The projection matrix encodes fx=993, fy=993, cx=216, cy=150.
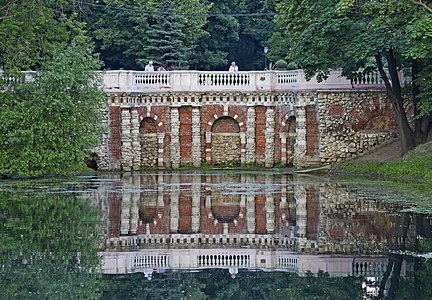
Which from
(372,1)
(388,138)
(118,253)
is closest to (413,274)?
(118,253)

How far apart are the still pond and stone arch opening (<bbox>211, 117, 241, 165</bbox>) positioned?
655 inches

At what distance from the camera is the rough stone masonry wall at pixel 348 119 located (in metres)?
40.5

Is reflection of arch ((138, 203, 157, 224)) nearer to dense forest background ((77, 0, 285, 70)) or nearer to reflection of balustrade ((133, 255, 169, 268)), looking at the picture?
→ reflection of balustrade ((133, 255, 169, 268))

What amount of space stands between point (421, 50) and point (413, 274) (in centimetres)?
1754

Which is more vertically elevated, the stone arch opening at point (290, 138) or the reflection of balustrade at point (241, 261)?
the stone arch opening at point (290, 138)

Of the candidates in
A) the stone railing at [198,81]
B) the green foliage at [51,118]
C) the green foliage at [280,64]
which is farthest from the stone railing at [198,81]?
the green foliage at [51,118]

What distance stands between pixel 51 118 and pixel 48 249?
778 inches

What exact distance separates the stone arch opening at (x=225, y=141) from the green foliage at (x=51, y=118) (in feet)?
33.1

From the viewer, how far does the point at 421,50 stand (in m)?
29.1

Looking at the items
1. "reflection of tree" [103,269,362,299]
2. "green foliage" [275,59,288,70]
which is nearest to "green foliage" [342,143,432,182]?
"green foliage" [275,59,288,70]

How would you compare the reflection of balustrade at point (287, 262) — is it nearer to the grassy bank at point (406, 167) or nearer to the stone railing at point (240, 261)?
the stone railing at point (240, 261)

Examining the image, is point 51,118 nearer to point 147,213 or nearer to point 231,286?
point 147,213

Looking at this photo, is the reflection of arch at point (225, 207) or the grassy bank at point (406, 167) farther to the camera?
the grassy bank at point (406, 167)

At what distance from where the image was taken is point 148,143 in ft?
144
